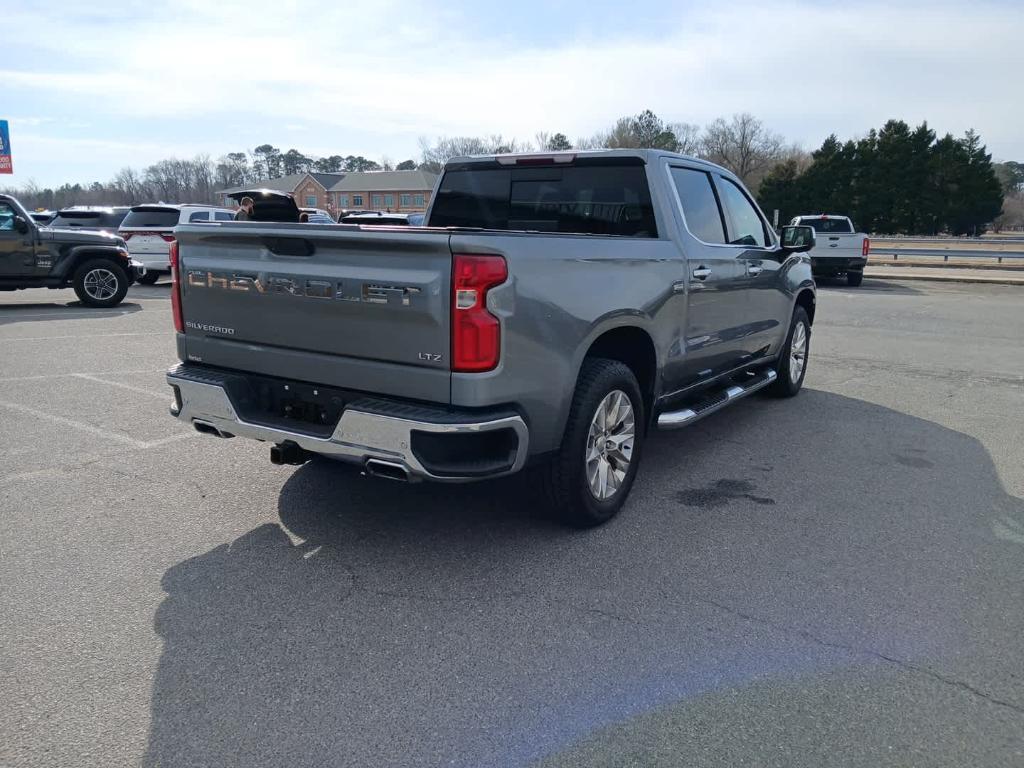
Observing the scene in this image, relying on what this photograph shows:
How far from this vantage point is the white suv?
18.6 metres

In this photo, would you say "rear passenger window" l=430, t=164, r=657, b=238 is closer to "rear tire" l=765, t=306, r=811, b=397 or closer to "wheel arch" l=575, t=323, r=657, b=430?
"wheel arch" l=575, t=323, r=657, b=430

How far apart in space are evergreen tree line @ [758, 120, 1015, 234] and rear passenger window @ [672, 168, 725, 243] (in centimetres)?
4867

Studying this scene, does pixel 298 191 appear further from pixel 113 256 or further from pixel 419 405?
pixel 419 405

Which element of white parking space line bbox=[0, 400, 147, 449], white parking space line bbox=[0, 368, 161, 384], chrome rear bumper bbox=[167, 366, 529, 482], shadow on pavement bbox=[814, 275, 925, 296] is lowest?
shadow on pavement bbox=[814, 275, 925, 296]

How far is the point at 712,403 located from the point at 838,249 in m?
18.1

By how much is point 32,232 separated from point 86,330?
132 inches

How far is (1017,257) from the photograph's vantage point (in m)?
27.2

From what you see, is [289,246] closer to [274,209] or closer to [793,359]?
[274,209]

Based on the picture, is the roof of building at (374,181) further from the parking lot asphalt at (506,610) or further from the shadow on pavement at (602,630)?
the shadow on pavement at (602,630)

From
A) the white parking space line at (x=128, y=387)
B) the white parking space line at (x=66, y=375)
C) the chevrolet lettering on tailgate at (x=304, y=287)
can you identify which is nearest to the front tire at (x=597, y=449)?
the chevrolet lettering on tailgate at (x=304, y=287)

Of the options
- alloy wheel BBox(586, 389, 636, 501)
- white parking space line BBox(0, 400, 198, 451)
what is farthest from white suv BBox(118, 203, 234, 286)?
alloy wheel BBox(586, 389, 636, 501)

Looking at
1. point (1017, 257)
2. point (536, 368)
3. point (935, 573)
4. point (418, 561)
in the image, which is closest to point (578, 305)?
point (536, 368)

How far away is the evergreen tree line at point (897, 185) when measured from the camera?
50250mm

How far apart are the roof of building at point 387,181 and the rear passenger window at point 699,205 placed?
77.0 m
